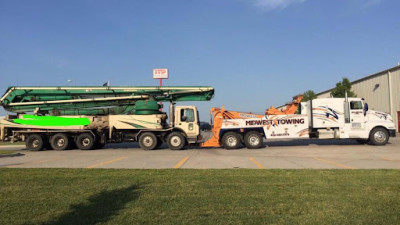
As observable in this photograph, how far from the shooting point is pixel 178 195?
5504 mm

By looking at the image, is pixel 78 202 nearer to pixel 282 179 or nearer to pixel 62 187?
pixel 62 187

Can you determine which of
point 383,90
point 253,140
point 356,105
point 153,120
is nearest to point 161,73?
point 153,120

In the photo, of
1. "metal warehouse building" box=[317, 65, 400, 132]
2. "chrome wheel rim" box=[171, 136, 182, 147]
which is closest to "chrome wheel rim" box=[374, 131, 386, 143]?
"chrome wheel rim" box=[171, 136, 182, 147]

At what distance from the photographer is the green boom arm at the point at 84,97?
17.9 meters

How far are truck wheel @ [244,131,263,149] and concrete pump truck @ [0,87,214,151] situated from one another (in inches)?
103

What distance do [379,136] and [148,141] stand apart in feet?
40.8

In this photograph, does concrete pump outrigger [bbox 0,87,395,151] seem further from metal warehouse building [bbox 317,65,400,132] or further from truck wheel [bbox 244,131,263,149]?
metal warehouse building [bbox 317,65,400,132]

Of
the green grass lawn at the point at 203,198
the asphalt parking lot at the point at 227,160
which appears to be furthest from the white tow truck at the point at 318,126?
the green grass lawn at the point at 203,198

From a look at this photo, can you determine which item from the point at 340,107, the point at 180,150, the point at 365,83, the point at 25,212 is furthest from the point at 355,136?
the point at 365,83

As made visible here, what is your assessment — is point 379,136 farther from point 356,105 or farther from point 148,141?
point 148,141

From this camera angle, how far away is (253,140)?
54.0ft

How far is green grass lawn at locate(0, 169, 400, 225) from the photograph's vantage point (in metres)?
4.29

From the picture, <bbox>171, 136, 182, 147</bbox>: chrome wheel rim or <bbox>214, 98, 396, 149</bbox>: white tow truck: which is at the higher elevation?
<bbox>214, 98, 396, 149</bbox>: white tow truck

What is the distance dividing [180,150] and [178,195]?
36.1 feet
